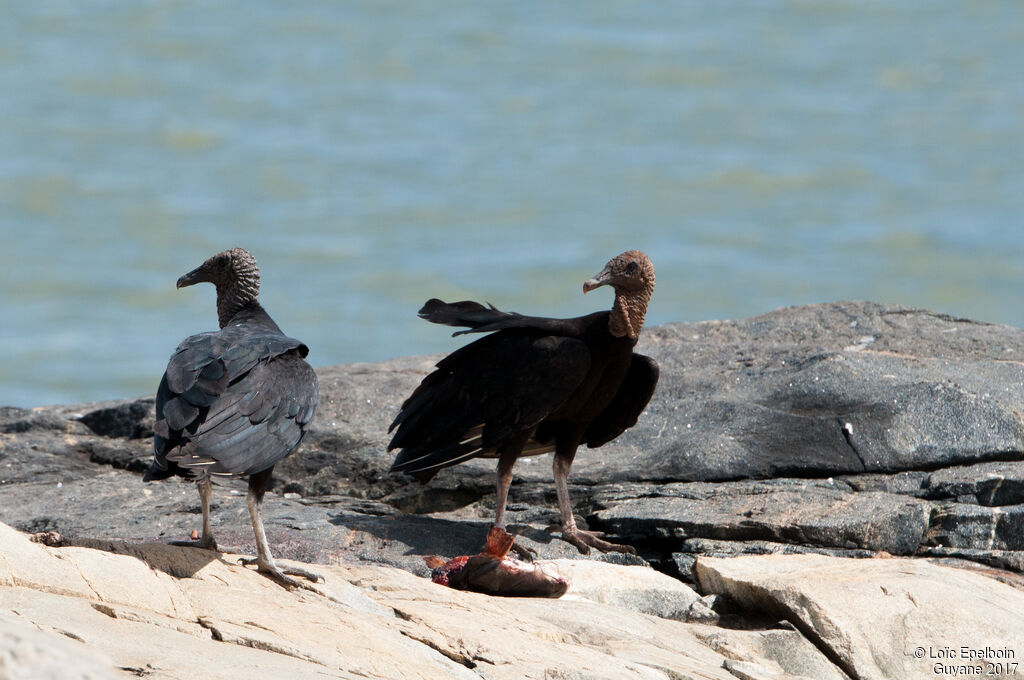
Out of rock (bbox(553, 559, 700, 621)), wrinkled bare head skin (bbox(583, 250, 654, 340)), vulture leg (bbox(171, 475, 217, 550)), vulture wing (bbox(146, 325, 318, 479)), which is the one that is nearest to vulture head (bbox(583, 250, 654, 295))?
wrinkled bare head skin (bbox(583, 250, 654, 340))

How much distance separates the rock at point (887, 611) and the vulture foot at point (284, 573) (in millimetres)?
1488

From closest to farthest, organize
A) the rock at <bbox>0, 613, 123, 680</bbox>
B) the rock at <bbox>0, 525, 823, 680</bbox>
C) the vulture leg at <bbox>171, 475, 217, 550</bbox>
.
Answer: the rock at <bbox>0, 613, 123, 680</bbox> < the rock at <bbox>0, 525, 823, 680</bbox> < the vulture leg at <bbox>171, 475, 217, 550</bbox>

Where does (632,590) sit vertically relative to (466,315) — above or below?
below

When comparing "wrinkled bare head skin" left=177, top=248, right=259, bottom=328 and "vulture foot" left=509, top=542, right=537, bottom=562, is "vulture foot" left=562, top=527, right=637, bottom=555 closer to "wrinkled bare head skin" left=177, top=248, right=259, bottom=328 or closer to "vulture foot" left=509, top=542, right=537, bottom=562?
"vulture foot" left=509, top=542, right=537, bottom=562

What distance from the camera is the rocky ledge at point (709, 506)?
13.9 feet


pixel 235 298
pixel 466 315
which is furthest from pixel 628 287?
pixel 235 298

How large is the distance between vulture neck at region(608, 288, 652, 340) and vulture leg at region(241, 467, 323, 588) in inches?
68.5

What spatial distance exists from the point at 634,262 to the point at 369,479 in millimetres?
1644

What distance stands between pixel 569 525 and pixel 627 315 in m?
0.90

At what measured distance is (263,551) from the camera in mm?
4086

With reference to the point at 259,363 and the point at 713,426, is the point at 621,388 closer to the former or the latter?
the point at 713,426

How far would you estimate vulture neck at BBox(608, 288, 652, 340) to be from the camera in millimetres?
5375

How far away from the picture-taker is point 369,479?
6203 mm

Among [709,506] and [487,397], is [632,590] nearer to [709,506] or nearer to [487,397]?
[709,506]
